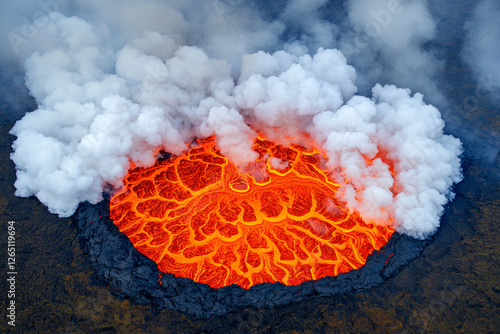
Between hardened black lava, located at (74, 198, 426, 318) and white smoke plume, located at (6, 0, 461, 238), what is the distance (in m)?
2.34

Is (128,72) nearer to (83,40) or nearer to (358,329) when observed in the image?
(83,40)

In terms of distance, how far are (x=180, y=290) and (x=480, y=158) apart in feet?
66.6

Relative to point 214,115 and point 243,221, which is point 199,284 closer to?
point 243,221

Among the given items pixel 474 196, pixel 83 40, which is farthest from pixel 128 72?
pixel 474 196

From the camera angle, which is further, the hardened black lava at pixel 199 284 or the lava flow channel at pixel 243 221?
the lava flow channel at pixel 243 221

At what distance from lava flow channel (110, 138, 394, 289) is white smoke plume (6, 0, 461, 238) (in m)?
1.13

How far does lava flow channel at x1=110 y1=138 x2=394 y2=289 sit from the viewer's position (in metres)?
15.4

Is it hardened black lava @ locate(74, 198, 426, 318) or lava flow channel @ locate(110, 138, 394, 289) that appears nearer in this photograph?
hardened black lava @ locate(74, 198, 426, 318)

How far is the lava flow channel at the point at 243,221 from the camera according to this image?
15.4 meters

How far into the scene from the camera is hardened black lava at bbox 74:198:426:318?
1388 cm

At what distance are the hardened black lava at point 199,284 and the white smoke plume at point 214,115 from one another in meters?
2.34

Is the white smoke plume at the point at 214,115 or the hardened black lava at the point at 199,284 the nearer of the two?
the hardened black lava at the point at 199,284

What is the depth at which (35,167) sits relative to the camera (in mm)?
17484

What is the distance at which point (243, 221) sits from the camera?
56.4 ft
